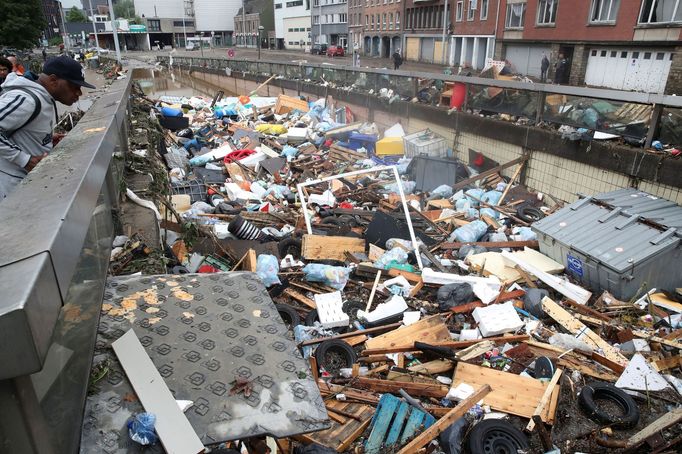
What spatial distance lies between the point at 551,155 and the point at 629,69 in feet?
60.9

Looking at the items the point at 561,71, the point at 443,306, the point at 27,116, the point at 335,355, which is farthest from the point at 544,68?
the point at 27,116

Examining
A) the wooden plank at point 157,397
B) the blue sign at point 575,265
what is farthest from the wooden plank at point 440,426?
the blue sign at point 575,265

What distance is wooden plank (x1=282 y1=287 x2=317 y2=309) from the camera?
557 centimetres

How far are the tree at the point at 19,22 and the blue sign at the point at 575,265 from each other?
5340 centimetres

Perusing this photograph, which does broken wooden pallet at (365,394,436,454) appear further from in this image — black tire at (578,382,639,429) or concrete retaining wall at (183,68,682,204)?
concrete retaining wall at (183,68,682,204)

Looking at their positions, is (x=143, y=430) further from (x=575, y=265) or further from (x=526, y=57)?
(x=526, y=57)

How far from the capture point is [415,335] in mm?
4867

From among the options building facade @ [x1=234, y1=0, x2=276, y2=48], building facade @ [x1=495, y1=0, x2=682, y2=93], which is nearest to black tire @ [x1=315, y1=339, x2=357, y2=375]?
building facade @ [x1=495, y1=0, x2=682, y2=93]

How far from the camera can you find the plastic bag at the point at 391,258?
6379 millimetres

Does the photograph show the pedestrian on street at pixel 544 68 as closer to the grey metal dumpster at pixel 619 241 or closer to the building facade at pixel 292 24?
the grey metal dumpster at pixel 619 241

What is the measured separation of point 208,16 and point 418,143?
103951 mm

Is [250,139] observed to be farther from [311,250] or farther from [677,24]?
[677,24]

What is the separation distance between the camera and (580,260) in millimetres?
5965

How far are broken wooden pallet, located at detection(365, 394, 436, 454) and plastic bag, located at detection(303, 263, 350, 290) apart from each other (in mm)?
2369
